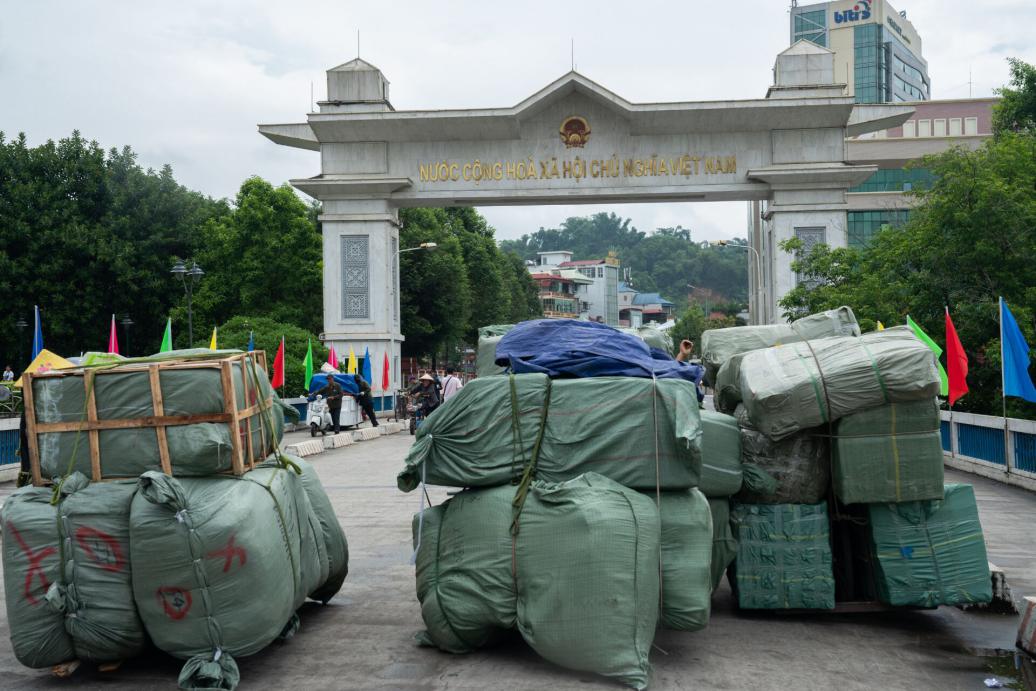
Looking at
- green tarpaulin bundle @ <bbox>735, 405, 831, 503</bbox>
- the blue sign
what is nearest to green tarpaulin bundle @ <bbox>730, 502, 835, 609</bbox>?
green tarpaulin bundle @ <bbox>735, 405, 831, 503</bbox>

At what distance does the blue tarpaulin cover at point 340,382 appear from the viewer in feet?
79.6

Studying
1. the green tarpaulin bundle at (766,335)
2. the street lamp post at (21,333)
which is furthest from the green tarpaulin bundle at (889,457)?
the street lamp post at (21,333)

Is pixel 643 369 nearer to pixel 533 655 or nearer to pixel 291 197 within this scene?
pixel 533 655

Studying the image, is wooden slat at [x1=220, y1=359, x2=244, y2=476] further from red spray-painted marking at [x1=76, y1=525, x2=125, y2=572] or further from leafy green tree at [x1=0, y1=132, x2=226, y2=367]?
leafy green tree at [x1=0, y1=132, x2=226, y2=367]

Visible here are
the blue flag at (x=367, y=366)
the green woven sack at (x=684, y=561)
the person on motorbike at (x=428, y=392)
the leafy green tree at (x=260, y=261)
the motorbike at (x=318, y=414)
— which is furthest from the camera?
the leafy green tree at (x=260, y=261)

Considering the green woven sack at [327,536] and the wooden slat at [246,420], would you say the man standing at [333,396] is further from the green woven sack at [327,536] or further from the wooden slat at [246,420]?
the wooden slat at [246,420]

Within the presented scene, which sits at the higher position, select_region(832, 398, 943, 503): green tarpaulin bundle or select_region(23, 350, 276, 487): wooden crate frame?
select_region(23, 350, 276, 487): wooden crate frame

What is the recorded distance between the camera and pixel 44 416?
5.38 metres

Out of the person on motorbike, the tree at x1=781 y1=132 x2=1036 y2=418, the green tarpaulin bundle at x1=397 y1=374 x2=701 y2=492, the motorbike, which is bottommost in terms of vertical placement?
the motorbike

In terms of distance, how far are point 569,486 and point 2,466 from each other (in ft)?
41.1

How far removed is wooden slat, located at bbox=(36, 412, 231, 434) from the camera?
5270mm

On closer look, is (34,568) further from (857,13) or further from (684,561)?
(857,13)

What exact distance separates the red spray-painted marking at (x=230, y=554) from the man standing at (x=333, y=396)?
1807 centimetres

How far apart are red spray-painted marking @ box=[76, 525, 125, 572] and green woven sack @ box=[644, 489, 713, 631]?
2.79 metres
